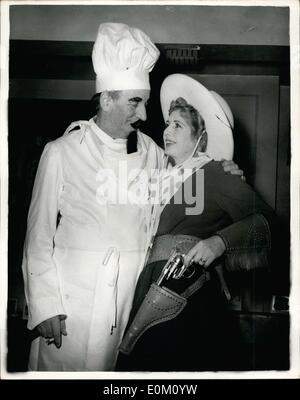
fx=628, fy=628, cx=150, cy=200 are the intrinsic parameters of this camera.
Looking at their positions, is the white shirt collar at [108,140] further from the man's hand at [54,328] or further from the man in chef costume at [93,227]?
the man's hand at [54,328]

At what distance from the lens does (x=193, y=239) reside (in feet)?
5.96

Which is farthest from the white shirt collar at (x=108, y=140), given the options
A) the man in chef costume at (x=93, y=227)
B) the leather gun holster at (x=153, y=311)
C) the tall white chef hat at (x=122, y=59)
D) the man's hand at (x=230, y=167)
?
the leather gun holster at (x=153, y=311)

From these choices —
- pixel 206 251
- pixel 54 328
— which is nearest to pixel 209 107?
pixel 206 251

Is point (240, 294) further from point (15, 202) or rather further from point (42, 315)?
point (15, 202)

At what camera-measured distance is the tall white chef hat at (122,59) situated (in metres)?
1.81

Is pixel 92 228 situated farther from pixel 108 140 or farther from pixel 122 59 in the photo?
pixel 122 59

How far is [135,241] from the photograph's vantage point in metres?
1.82

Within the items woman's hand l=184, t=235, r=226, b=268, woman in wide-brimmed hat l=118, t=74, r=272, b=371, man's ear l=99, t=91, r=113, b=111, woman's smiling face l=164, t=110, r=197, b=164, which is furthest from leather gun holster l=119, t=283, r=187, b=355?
man's ear l=99, t=91, r=113, b=111

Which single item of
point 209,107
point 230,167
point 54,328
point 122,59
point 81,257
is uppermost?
point 122,59

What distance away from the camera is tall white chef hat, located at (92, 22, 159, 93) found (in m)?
1.81

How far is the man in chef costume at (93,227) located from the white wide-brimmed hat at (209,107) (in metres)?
0.07

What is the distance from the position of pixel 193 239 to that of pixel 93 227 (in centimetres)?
29

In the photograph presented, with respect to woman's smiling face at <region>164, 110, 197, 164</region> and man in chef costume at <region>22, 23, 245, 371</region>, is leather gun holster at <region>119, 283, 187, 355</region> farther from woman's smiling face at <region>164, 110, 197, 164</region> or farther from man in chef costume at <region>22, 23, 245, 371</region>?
woman's smiling face at <region>164, 110, 197, 164</region>

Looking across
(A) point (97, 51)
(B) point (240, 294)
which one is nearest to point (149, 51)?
(A) point (97, 51)
